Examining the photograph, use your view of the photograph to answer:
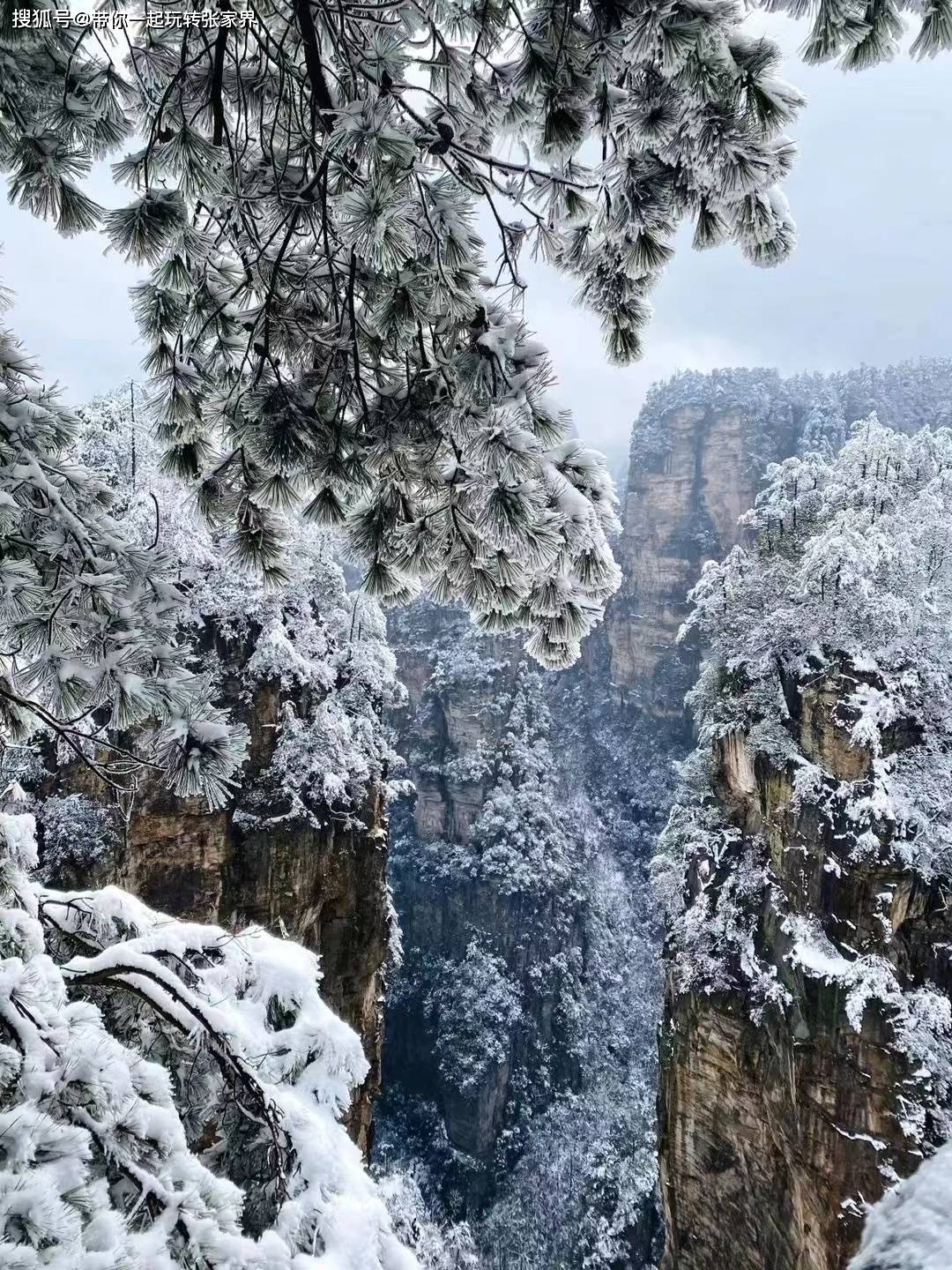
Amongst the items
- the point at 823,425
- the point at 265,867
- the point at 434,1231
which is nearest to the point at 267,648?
the point at 265,867

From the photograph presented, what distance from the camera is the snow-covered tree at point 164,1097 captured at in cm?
120

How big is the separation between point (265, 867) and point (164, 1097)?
661 centimetres

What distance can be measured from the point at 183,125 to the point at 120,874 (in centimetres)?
689

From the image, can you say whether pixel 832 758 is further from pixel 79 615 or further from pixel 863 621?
pixel 79 615

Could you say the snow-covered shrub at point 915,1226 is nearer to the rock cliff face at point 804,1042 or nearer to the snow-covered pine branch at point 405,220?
the snow-covered pine branch at point 405,220

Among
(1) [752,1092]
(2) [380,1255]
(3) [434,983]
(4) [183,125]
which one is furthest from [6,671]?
(3) [434,983]

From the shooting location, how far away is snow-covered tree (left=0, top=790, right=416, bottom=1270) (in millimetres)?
1200

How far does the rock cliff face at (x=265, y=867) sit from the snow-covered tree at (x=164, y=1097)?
4.76 metres

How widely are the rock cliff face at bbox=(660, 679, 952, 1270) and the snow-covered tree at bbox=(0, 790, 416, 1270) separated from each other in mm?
7244

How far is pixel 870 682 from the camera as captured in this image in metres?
8.60

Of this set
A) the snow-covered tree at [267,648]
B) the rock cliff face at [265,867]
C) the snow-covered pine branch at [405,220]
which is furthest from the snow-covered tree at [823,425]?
the snow-covered pine branch at [405,220]

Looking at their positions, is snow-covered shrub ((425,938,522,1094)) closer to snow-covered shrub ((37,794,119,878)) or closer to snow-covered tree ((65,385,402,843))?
snow-covered tree ((65,385,402,843))

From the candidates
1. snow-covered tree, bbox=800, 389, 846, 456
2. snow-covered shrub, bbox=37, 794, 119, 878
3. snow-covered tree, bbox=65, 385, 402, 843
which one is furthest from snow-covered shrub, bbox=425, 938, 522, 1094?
snow-covered tree, bbox=800, 389, 846, 456

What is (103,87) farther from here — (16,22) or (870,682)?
(870,682)
